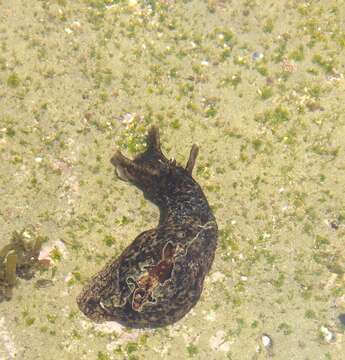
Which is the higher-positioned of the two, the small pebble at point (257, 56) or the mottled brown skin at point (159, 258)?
the small pebble at point (257, 56)

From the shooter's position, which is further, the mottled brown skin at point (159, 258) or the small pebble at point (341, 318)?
the small pebble at point (341, 318)

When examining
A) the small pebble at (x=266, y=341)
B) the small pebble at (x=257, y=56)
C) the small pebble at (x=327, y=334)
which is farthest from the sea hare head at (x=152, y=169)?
the small pebble at (x=327, y=334)

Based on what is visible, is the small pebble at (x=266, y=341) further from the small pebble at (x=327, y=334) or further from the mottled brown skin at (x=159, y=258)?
A: the mottled brown skin at (x=159, y=258)

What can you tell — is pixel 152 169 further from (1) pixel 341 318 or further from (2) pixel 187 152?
(1) pixel 341 318

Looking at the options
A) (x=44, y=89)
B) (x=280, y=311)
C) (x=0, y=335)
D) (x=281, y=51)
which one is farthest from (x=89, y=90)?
(x=280, y=311)

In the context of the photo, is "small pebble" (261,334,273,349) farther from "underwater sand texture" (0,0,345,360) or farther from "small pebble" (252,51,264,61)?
"small pebble" (252,51,264,61)
